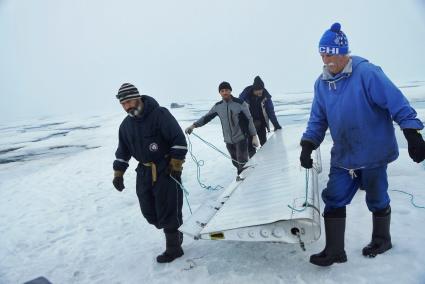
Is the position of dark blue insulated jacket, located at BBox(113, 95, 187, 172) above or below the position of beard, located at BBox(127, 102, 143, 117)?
below

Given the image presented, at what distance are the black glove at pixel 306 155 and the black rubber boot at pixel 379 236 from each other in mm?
687

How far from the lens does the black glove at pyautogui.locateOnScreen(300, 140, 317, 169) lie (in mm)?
2885

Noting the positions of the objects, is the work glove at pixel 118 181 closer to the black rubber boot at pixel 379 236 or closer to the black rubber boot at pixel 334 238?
the black rubber boot at pixel 334 238

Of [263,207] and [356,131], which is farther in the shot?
[263,207]

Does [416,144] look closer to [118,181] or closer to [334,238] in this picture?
[334,238]

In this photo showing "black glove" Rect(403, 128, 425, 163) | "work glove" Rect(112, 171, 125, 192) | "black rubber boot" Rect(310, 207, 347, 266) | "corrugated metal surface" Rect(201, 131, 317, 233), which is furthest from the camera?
"work glove" Rect(112, 171, 125, 192)

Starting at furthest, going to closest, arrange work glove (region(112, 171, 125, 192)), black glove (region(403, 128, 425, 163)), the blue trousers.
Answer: work glove (region(112, 171, 125, 192)), the blue trousers, black glove (region(403, 128, 425, 163))

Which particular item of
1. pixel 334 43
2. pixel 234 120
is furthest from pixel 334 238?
pixel 234 120

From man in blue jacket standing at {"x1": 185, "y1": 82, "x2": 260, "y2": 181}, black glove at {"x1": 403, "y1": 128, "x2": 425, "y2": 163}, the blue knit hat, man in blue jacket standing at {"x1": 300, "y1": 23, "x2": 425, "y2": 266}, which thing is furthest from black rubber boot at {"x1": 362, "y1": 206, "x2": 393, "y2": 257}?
man in blue jacket standing at {"x1": 185, "y1": 82, "x2": 260, "y2": 181}

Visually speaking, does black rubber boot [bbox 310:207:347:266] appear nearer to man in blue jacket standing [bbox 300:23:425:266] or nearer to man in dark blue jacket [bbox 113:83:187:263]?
man in blue jacket standing [bbox 300:23:425:266]

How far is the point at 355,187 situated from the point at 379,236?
493 millimetres

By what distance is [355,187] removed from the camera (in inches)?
113

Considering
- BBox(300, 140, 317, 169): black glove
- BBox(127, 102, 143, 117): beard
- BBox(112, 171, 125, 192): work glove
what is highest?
BBox(127, 102, 143, 117): beard

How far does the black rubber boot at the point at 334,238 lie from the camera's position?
2875 millimetres
